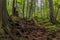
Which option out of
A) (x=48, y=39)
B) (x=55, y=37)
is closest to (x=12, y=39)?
(x=48, y=39)

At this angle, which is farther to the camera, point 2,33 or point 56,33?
point 56,33

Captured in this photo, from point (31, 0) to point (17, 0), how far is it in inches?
81.8

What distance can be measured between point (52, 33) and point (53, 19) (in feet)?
12.1

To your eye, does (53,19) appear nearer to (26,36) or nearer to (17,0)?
(26,36)

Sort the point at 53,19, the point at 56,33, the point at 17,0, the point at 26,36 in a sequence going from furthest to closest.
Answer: the point at 17,0
the point at 53,19
the point at 56,33
the point at 26,36

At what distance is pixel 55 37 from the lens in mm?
10500

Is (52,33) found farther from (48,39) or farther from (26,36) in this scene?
(26,36)

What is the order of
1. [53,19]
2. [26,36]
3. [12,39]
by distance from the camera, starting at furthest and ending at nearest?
[53,19] → [26,36] → [12,39]

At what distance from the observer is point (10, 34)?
8.73 meters

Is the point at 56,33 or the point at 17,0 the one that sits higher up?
the point at 17,0

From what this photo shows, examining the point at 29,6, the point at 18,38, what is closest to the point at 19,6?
the point at 29,6

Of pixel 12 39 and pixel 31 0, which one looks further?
pixel 31 0

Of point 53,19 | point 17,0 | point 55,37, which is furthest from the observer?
point 17,0

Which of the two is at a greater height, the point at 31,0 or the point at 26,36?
the point at 31,0
